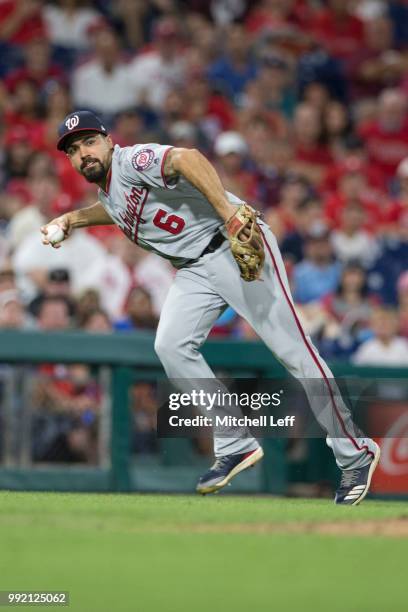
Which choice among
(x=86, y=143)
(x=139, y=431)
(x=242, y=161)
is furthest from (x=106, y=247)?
(x=86, y=143)

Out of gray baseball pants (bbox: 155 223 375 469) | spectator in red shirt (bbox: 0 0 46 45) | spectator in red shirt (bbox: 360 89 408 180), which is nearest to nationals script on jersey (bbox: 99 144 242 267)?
gray baseball pants (bbox: 155 223 375 469)

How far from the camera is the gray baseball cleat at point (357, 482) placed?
6.05 metres

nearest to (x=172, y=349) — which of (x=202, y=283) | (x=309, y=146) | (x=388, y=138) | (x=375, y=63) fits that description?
(x=202, y=283)

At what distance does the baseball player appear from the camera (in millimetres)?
5965

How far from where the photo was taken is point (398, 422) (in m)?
8.05

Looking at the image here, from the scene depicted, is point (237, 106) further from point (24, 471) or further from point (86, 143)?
point (86, 143)

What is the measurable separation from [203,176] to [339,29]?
8.96m

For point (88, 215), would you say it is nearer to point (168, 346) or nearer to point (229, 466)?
point (168, 346)

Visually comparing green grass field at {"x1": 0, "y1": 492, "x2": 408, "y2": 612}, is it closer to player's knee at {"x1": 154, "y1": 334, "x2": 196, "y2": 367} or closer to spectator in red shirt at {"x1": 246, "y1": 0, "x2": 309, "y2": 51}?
player's knee at {"x1": 154, "y1": 334, "x2": 196, "y2": 367}

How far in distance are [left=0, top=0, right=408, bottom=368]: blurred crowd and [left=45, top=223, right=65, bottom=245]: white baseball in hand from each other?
254 centimetres

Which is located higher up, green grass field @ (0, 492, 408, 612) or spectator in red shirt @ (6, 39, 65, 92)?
spectator in red shirt @ (6, 39, 65, 92)

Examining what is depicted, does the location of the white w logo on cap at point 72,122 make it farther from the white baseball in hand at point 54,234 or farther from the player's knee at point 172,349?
the player's knee at point 172,349

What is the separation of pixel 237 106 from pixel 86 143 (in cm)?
714

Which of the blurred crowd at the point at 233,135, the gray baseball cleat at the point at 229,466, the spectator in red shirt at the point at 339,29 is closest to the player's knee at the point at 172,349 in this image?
the gray baseball cleat at the point at 229,466
